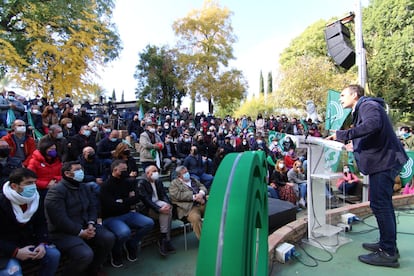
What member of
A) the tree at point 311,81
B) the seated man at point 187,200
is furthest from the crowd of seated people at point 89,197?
the tree at point 311,81

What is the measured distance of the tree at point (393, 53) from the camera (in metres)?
22.1

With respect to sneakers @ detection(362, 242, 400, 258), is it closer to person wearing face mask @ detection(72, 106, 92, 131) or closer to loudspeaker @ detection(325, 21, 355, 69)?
loudspeaker @ detection(325, 21, 355, 69)

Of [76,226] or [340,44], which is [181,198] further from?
[340,44]

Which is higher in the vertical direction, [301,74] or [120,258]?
[301,74]

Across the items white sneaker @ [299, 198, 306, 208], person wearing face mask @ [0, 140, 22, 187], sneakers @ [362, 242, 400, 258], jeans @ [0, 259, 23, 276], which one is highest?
person wearing face mask @ [0, 140, 22, 187]

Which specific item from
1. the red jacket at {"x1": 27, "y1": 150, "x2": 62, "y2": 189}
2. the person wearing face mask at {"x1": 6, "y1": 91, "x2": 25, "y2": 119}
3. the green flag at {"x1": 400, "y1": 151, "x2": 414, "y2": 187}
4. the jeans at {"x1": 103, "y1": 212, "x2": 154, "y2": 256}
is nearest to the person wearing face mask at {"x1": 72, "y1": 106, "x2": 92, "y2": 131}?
the person wearing face mask at {"x1": 6, "y1": 91, "x2": 25, "y2": 119}

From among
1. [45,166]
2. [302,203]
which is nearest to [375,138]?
[45,166]

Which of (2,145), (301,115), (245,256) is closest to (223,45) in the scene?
(301,115)

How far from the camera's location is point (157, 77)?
2352cm

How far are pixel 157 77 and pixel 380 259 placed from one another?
22297 mm

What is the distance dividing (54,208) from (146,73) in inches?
861

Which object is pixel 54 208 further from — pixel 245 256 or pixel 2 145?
pixel 245 256

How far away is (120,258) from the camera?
11.8 feet

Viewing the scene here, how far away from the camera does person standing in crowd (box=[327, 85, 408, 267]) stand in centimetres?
270
